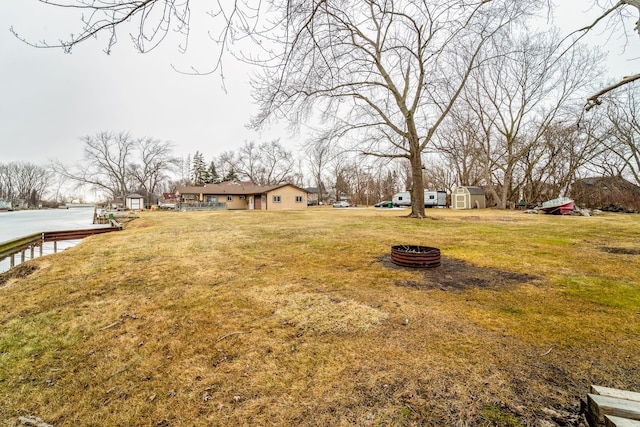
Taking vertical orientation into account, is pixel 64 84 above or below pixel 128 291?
above

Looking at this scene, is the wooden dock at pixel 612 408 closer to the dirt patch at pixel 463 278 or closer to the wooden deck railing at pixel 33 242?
the dirt patch at pixel 463 278

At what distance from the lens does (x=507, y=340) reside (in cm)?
262

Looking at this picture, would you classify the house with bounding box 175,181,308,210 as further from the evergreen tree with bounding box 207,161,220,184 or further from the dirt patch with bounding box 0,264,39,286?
the dirt patch with bounding box 0,264,39,286

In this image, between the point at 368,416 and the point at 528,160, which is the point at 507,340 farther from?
the point at 528,160

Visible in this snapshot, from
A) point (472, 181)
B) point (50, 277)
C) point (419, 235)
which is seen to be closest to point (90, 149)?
point (50, 277)

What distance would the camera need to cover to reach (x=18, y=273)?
5.77 meters

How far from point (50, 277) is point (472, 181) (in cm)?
4042

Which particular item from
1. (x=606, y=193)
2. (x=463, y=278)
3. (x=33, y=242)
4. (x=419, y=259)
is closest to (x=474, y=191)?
(x=606, y=193)

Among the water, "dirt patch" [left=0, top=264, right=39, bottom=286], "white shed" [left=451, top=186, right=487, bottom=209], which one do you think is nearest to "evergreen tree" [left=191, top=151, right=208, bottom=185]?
the water

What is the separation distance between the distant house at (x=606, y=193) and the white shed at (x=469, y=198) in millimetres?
7346

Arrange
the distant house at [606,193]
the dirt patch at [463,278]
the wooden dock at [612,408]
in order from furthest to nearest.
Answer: the distant house at [606,193]
the dirt patch at [463,278]
the wooden dock at [612,408]

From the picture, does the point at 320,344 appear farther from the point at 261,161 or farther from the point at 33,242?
the point at 261,161

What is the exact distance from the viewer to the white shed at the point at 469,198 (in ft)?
94.1

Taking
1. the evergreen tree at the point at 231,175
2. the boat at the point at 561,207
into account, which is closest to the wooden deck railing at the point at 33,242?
the boat at the point at 561,207
